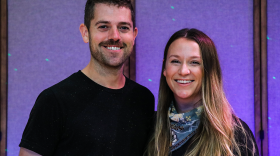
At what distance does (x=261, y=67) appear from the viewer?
87.6 inches

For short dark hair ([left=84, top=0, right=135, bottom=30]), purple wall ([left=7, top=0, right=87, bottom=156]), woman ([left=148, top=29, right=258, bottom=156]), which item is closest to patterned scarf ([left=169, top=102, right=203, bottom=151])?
woman ([left=148, top=29, right=258, bottom=156])

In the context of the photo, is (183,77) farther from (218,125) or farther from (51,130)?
(51,130)

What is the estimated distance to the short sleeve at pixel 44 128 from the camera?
46.9 inches

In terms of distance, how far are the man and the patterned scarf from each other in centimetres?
17

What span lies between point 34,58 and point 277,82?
2.12 metres

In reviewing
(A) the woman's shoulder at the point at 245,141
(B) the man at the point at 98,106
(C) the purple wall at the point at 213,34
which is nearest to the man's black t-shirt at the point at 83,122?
(B) the man at the point at 98,106

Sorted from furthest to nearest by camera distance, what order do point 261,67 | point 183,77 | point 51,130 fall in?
point 261,67 → point 183,77 → point 51,130

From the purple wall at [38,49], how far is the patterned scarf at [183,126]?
1.18 metres

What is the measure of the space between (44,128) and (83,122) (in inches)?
7.1

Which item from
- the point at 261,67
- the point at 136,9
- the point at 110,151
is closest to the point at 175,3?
the point at 136,9

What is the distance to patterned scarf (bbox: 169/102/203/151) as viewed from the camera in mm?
1332

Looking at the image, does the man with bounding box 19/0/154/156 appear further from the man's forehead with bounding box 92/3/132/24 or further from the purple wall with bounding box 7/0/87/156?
the purple wall with bounding box 7/0/87/156

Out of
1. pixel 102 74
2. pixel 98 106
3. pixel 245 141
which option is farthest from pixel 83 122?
pixel 245 141

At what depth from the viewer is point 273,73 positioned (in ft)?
7.32
